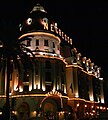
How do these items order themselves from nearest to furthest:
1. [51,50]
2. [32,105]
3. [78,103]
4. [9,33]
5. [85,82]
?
[9,33]
[32,105]
[51,50]
[78,103]
[85,82]

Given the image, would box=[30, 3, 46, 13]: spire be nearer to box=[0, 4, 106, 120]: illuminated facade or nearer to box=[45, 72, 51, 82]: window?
box=[0, 4, 106, 120]: illuminated facade

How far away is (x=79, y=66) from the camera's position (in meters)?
84.6

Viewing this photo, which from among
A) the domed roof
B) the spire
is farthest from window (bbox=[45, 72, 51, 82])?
the spire

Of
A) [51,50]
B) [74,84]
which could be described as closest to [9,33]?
[51,50]

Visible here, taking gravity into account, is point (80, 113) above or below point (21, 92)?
below

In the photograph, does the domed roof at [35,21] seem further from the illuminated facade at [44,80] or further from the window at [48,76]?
the window at [48,76]

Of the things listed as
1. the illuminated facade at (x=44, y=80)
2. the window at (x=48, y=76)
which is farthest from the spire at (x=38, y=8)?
the window at (x=48, y=76)

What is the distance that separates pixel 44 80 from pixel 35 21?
679 inches

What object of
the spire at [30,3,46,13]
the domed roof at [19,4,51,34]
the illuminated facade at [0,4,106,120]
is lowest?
the illuminated facade at [0,4,106,120]

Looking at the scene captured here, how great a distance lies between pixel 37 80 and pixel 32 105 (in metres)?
6.53

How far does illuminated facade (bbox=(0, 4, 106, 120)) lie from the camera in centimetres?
6275

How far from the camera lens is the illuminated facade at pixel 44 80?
206 ft

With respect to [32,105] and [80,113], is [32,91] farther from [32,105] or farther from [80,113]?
[80,113]

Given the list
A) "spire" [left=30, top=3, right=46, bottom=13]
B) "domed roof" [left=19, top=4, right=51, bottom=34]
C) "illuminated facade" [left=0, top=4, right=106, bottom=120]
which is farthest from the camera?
"spire" [left=30, top=3, right=46, bottom=13]
